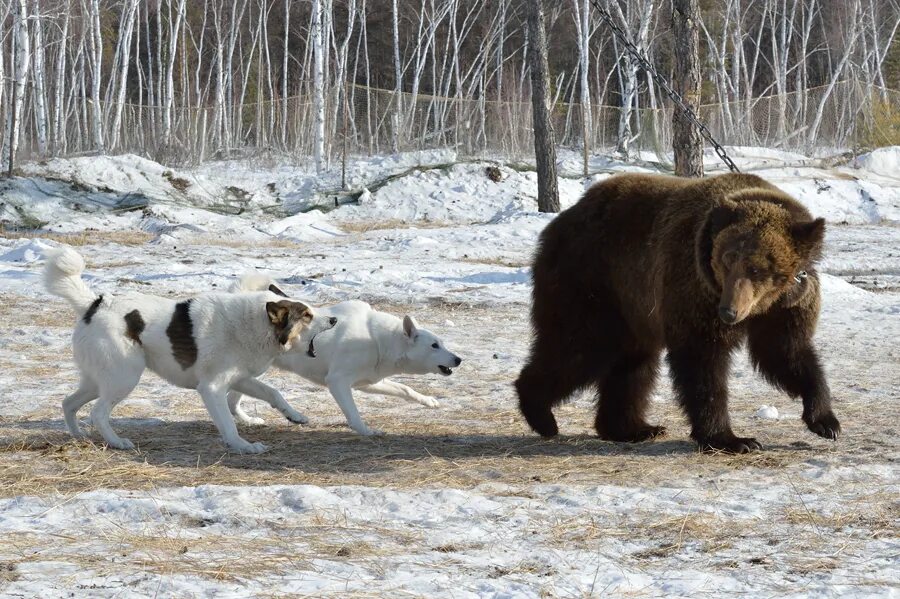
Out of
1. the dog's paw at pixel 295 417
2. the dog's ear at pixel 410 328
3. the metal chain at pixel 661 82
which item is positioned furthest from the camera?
the metal chain at pixel 661 82

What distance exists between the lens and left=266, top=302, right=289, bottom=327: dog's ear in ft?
23.0

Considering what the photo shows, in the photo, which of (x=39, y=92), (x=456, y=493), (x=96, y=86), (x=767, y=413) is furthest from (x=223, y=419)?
(x=96, y=86)

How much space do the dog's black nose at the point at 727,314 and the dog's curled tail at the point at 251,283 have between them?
3.46 meters

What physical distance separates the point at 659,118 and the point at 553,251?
29627 millimetres

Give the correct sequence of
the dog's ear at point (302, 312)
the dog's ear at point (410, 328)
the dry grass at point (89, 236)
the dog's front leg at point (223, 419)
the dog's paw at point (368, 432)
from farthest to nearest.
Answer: the dry grass at point (89, 236) < the dog's ear at point (410, 328) < the dog's paw at point (368, 432) < the dog's ear at point (302, 312) < the dog's front leg at point (223, 419)

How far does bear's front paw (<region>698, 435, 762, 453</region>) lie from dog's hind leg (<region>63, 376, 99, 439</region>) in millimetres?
3871

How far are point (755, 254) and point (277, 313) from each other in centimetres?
303

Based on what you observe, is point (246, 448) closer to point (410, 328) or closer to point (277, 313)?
point (277, 313)

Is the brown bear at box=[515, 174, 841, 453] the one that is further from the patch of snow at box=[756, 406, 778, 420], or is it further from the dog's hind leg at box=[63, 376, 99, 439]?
the dog's hind leg at box=[63, 376, 99, 439]

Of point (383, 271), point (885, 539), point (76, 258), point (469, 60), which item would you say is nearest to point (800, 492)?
point (885, 539)

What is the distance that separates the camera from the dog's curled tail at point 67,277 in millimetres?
6664

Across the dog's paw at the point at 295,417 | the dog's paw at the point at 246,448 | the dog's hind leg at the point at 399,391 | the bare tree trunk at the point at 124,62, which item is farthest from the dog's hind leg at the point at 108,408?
the bare tree trunk at the point at 124,62

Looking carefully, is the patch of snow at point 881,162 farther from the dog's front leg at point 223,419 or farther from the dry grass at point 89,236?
the dog's front leg at point 223,419

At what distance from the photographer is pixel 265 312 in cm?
708
